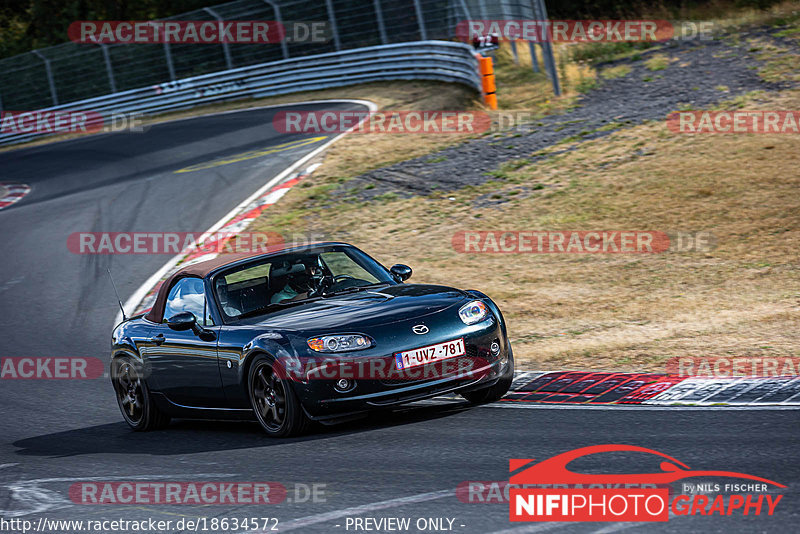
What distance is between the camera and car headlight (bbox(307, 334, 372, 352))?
691cm

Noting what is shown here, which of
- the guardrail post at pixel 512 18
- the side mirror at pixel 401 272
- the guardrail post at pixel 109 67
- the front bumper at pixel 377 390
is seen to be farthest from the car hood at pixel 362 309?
the guardrail post at pixel 109 67

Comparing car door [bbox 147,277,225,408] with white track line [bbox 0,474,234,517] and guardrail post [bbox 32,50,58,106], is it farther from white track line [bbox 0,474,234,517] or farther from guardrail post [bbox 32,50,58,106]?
guardrail post [bbox 32,50,58,106]

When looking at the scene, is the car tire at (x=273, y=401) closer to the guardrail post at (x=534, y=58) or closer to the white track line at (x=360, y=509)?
the white track line at (x=360, y=509)

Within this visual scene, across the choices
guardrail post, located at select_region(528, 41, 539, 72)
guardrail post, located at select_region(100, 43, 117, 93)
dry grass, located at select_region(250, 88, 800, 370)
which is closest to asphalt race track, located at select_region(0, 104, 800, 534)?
dry grass, located at select_region(250, 88, 800, 370)

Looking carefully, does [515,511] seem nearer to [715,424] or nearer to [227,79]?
[715,424]

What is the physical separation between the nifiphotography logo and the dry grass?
3063mm

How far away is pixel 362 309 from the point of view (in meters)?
7.31

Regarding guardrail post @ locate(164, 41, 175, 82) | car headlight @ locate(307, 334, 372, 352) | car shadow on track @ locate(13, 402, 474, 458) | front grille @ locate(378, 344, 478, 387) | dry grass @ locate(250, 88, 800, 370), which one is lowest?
dry grass @ locate(250, 88, 800, 370)

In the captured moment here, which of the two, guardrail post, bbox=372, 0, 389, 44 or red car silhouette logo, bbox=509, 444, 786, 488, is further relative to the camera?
guardrail post, bbox=372, 0, 389, 44

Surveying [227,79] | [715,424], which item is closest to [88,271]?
[715,424]

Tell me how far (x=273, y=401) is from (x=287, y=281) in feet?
3.86

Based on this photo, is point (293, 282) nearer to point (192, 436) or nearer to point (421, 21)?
point (192, 436)

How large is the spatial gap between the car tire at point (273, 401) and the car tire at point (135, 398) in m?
1.56

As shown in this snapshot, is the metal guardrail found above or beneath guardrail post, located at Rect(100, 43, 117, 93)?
beneath
